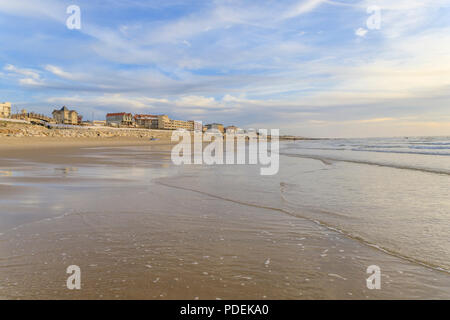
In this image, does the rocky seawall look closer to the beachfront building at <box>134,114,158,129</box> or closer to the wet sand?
the wet sand

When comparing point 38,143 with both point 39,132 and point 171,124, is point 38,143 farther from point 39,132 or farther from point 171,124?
point 171,124

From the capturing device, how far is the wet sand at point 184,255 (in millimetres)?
2496

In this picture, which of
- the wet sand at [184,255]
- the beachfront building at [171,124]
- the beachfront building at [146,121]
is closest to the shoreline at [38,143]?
the wet sand at [184,255]

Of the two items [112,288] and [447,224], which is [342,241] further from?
[112,288]

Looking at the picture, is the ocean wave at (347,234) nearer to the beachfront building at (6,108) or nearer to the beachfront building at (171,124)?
the beachfront building at (6,108)

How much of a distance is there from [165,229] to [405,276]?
3.13 meters

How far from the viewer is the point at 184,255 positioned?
321cm

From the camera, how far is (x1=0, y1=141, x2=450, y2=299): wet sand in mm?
2496

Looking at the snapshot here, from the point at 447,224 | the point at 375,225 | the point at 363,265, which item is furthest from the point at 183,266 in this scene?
the point at 447,224

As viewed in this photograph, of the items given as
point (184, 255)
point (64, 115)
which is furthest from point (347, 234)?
point (64, 115)

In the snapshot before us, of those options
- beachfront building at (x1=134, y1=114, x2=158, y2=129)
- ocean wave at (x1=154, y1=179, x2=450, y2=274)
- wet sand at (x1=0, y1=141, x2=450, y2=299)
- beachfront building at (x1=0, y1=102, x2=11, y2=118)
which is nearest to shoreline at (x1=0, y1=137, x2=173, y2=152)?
wet sand at (x1=0, y1=141, x2=450, y2=299)

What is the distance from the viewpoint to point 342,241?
3.75 metres
